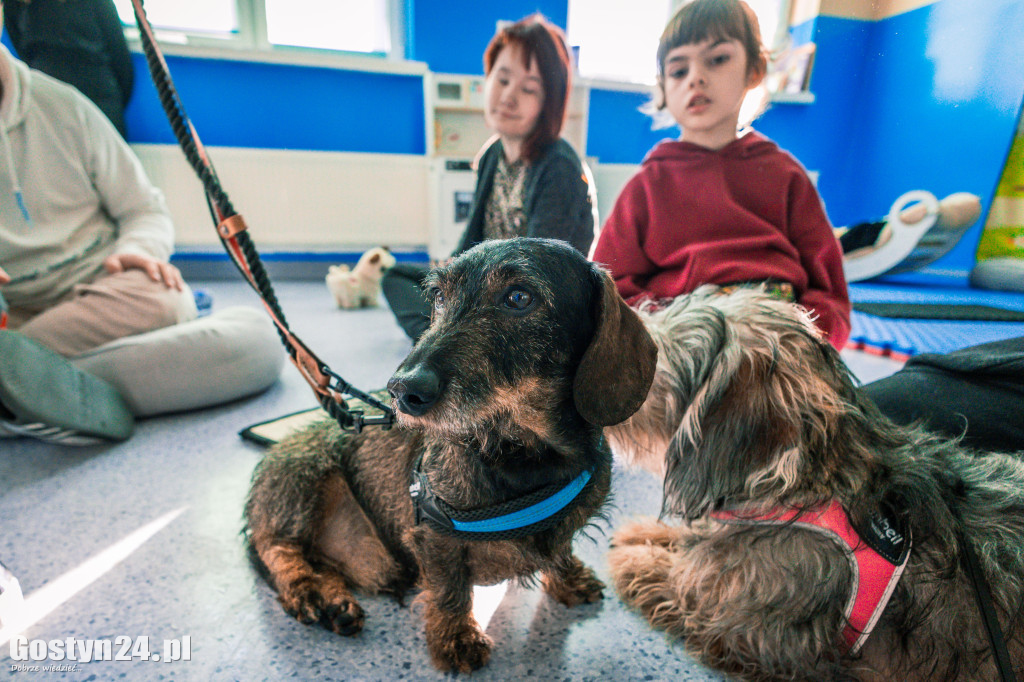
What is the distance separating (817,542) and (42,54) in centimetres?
679

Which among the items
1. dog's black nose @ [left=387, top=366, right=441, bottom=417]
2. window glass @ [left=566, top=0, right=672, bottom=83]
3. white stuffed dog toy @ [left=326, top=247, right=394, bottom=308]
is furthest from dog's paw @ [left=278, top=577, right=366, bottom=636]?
white stuffed dog toy @ [left=326, top=247, right=394, bottom=308]

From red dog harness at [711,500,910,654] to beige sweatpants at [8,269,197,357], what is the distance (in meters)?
2.82

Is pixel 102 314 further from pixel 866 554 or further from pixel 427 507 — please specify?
pixel 866 554

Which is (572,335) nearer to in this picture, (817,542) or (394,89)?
(817,542)

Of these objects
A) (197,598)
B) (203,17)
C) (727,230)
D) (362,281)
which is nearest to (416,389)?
(197,598)

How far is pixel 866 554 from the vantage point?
97cm

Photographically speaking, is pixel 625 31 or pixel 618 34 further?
pixel 618 34

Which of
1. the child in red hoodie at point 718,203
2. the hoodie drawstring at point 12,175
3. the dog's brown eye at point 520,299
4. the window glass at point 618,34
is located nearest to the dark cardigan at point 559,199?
the child in red hoodie at point 718,203

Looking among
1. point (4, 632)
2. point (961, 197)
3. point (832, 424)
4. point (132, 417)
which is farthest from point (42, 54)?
point (961, 197)

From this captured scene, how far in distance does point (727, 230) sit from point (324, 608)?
6.19 ft

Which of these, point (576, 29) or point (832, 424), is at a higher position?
point (576, 29)

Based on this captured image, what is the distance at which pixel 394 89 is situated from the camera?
634 cm

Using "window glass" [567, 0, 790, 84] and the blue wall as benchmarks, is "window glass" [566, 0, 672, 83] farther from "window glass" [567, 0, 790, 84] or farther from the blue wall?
the blue wall

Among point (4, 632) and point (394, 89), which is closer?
point (4, 632)
